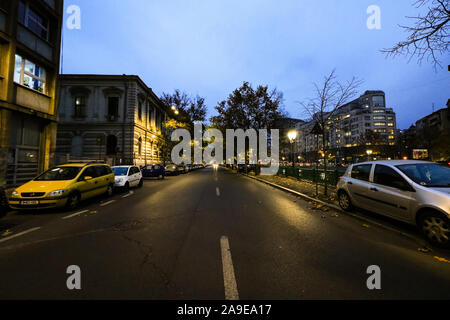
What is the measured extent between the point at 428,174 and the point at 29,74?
64.0ft

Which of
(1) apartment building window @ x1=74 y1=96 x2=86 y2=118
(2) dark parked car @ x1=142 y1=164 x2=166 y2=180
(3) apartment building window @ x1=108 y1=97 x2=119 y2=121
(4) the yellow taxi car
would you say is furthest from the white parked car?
(1) apartment building window @ x1=74 y1=96 x2=86 y2=118

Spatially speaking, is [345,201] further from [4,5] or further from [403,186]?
[4,5]

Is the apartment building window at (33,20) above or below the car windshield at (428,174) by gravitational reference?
above

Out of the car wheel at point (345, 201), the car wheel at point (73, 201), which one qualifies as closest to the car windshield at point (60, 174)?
the car wheel at point (73, 201)

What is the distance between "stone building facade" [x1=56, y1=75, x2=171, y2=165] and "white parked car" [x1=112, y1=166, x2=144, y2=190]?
1339cm

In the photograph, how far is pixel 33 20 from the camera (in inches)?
498

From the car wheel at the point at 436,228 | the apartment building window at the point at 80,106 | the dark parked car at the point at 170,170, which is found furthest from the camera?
the dark parked car at the point at 170,170

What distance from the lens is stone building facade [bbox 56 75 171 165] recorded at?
25672mm

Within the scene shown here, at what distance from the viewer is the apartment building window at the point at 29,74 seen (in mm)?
11553

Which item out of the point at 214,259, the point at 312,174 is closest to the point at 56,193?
the point at 214,259

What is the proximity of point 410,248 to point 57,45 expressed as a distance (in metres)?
21.6

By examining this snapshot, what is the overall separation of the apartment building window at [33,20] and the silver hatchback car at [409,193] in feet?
64.2

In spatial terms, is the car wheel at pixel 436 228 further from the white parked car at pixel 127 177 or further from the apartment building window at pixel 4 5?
the apartment building window at pixel 4 5

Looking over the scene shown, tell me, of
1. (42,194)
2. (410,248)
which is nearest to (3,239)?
(42,194)
